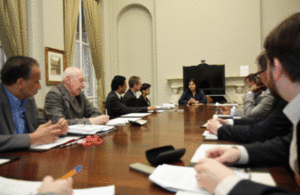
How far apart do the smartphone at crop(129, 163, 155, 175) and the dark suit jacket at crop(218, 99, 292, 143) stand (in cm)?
63

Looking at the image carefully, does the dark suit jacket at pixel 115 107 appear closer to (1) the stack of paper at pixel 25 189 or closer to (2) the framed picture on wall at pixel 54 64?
(2) the framed picture on wall at pixel 54 64

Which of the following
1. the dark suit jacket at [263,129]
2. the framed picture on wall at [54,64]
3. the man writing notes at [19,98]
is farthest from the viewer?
the framed picture on wall at [54,64]

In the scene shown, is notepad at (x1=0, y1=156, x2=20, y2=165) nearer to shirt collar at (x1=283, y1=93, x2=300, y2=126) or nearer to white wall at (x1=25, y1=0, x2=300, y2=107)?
shirt collar at (x1=283, y1=93, x2=300, y2=126)

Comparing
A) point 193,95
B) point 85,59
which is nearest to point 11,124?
point 193,95

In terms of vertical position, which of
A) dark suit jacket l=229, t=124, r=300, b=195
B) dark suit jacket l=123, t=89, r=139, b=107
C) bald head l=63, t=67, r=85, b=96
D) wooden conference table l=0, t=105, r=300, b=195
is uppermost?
bald head l=63, t=67, r=85, b=96

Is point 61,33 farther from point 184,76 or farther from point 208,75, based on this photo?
point 208,75

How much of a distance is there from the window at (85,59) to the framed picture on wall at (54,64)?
1.03 metres

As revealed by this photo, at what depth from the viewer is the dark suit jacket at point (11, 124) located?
1258 millimetres

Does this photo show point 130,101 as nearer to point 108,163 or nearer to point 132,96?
point 132,96

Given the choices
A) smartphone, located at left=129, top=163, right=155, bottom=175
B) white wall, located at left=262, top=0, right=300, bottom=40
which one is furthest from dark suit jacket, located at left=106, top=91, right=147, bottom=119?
white wall, located at left=262, top=0, right=300, bottom=40

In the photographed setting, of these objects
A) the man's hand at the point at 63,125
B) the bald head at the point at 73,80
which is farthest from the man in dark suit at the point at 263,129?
the bald head at the point at 73,80

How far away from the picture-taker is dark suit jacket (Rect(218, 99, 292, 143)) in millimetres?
1244

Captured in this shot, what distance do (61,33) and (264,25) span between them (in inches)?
215

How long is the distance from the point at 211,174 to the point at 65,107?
2.03 metres
